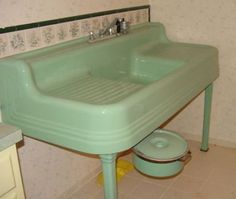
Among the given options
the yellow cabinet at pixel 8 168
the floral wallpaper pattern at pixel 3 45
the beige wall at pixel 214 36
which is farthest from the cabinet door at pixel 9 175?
the beige wall at pixel 214 36

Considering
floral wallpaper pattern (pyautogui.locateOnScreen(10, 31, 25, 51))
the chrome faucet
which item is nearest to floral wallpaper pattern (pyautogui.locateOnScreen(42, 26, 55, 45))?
floral wallpaper pattern (pyautogui.locateOnScreen(10, 31, 25, 51))

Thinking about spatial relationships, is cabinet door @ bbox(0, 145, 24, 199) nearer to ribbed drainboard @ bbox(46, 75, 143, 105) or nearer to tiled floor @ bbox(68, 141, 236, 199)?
ribbed drainboard @ bbox(46, 75, 143, 105)

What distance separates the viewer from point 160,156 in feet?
5.06

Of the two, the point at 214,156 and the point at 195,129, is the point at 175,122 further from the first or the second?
the point at 214,156

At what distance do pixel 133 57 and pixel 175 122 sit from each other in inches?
29.4

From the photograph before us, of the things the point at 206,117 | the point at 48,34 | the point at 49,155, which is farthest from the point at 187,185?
the point at 48,34

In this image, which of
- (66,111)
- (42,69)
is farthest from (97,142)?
(42,69)


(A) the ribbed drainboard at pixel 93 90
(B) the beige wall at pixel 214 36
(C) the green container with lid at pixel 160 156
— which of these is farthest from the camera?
(B) the beige wall at pixel 214 36

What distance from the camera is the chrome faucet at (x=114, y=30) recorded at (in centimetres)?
169

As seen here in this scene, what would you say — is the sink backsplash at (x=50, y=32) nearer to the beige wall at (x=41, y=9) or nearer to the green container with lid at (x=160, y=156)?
the beige wall at (x=41, y=9)

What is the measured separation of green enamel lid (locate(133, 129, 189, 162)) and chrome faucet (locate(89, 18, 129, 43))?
0.59 meters

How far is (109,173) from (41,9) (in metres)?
0.76

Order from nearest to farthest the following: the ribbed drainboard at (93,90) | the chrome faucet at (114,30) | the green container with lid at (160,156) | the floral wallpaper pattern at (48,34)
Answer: the ribbed drainboard at (93,90), the floral wallpaper pattern at (48,34), the green container with lid at (160,156), the chrome faucet at (114,30)

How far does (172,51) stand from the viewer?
1925 millimetres
